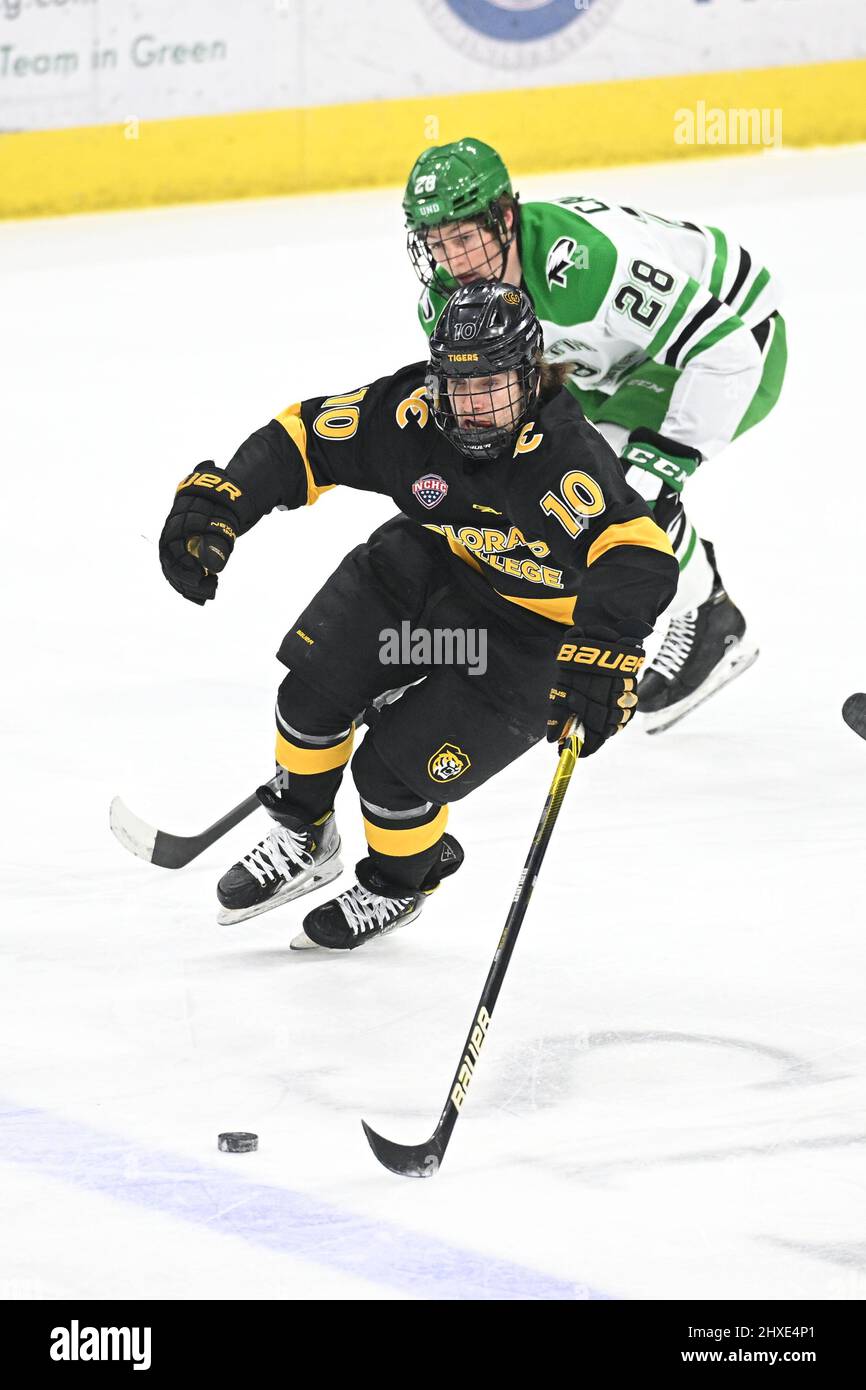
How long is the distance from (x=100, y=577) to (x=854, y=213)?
4.60 meters

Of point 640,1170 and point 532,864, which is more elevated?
point 532,864

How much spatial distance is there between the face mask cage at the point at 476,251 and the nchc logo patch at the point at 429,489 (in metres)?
0.67

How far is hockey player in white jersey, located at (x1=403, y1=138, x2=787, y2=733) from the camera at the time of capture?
3.62 metres

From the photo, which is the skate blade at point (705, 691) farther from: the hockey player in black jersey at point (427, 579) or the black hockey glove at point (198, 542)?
the black hockey glove at point (198, 542)

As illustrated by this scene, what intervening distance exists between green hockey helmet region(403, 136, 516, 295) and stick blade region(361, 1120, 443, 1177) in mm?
1751

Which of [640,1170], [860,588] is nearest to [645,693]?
[860,588]

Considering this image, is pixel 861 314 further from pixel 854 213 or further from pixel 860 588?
pixel 860 588

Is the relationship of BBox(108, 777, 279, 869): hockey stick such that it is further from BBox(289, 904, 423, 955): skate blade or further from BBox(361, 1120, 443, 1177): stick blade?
BBox(361, 1120, 443, 1177): stick blade

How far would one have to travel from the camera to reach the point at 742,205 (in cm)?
876

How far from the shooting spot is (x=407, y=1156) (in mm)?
2340

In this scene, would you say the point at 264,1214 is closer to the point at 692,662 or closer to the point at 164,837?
the point at 164,837

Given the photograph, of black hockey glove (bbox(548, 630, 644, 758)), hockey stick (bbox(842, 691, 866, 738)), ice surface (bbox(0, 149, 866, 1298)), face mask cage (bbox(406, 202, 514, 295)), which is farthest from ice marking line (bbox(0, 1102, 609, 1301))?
face mask cage (bbox(406, 202, 514, 295))

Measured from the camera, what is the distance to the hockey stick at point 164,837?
3361mm
